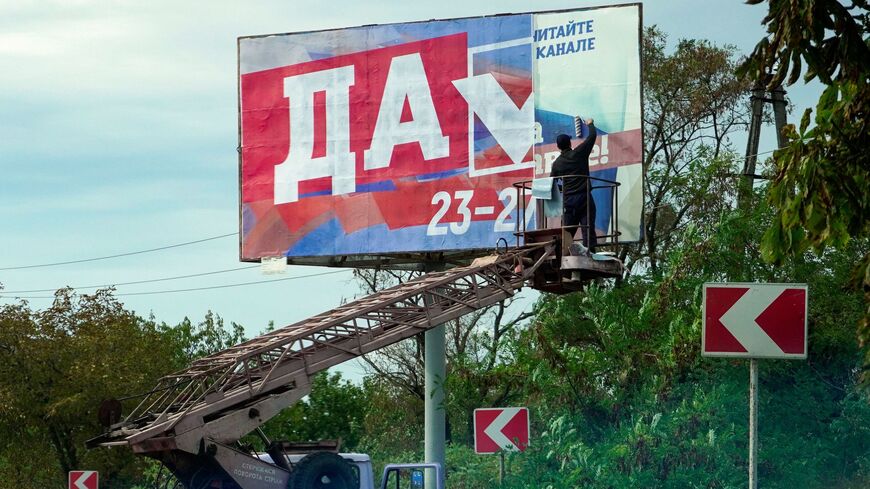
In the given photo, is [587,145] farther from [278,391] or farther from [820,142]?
[820,142]

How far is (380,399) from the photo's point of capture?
141 feet

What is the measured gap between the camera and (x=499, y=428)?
21.2m

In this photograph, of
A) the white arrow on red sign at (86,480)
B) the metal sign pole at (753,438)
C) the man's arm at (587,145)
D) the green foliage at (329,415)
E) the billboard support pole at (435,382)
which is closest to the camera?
the metal sign pole at (753,438)

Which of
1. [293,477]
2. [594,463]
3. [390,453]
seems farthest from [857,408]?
[390,453]

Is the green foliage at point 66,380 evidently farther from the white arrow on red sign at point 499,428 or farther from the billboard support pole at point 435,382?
the white arrow on red sign at point 499,428

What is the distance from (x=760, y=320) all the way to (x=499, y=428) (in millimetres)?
10015

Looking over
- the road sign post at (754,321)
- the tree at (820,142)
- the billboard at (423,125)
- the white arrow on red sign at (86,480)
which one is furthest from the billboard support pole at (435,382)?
the tree at (820,142)

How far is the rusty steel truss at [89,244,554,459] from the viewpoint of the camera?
15.7 meters

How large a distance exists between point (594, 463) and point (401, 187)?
6.42m

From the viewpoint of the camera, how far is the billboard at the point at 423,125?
25312mm

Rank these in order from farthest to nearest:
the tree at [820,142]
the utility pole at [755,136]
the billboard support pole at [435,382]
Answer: the utility pole at [755,136], the billboard support pole at [435,382], the tree at [820,142]

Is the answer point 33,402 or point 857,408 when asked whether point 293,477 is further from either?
point 33,402

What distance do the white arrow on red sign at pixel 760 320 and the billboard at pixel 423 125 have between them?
1298 cm

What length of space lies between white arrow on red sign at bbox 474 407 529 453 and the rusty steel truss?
8.40ft
